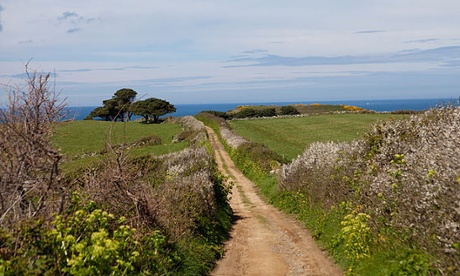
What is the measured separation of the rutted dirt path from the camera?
12.8m

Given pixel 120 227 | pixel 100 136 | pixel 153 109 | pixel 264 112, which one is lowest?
pixel 100 136

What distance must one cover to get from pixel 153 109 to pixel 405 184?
89.6 metres

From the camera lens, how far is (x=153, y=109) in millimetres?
98125

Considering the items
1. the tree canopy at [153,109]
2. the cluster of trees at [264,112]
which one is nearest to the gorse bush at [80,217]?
the tree canopy at [153,109]

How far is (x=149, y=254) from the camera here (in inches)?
393

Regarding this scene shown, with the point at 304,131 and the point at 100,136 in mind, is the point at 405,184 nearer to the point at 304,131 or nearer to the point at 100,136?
the point at 304,131

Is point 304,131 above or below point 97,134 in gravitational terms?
below

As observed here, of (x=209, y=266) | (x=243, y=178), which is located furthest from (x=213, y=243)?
(x=243, y=178)

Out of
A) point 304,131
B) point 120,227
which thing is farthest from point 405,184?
point 304,131

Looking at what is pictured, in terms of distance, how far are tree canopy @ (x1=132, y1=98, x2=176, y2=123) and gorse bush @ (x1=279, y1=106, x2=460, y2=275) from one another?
79.9 meters

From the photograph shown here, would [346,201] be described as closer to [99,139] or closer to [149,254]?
[149,254]

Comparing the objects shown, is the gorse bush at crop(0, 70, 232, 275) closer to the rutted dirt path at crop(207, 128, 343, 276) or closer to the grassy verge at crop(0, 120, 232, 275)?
the grassy verge at crop(0, 120, 232, 275)

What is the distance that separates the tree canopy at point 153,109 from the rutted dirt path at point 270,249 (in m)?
75.5

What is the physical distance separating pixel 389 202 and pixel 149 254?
533 cm
